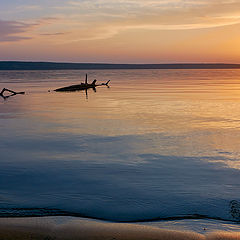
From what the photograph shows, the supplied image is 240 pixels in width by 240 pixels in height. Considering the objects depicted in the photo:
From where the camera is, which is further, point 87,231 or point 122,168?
point 122,168

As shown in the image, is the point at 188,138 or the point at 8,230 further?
the point at 188,138

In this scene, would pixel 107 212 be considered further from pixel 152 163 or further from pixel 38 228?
pixel 152 163

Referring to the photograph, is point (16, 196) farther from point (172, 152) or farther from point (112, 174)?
point (172, 152)

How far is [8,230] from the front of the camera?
21.3 ft

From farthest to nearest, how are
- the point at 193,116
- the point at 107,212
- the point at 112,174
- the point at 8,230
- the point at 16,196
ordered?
the point at 193,116 < the point at 112,174 < the point at 16,196 < the point at 107,212 < the point at 8,230

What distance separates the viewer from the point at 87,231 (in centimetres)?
663

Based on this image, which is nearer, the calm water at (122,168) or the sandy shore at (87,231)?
the sandy shore at (87,231)

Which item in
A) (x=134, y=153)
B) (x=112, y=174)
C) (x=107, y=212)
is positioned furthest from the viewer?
(x=134, y=153)

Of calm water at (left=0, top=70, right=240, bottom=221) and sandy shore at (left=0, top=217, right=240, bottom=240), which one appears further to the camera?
calm water at (left=0, top=70, right=240, bottom=221)

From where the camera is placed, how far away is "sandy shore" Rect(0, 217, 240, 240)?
630 centimetres

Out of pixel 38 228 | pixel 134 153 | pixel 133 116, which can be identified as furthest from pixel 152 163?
pixel 133 116

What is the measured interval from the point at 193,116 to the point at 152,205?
49.7 ft

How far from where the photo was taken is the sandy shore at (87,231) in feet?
20.7

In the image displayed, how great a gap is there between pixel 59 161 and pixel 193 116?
501 inches
